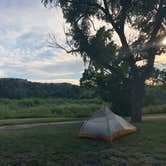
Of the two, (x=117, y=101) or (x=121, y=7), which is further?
(x=117, y=101)

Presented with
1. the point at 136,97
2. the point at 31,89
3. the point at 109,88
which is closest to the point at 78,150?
the point at 136,97

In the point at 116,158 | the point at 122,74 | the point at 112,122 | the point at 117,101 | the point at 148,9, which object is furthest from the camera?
the point at 117,101

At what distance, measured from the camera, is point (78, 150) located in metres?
10.3

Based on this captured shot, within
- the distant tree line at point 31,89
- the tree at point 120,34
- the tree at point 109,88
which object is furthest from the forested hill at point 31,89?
the tree at point 120,34

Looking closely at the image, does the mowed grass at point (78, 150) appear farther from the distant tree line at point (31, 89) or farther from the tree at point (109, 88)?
the distant tree line at point (31, 89)

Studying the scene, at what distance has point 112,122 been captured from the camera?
12.3 metres

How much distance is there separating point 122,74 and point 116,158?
1152 cm

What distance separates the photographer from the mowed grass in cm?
893

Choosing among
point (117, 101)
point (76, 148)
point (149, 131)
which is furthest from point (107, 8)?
point (117, 101)

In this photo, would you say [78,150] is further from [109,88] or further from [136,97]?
[109,88]

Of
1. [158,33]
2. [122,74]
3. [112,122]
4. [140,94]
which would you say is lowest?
[112,122]

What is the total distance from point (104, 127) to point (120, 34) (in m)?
7.69

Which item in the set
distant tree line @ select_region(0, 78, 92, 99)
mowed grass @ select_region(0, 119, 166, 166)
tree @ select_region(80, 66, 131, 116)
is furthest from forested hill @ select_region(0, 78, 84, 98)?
mowed grass @ select_region(0, 119, 166, 166)

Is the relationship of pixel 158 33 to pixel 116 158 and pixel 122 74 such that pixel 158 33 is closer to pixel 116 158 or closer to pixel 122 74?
pixel 122 74
